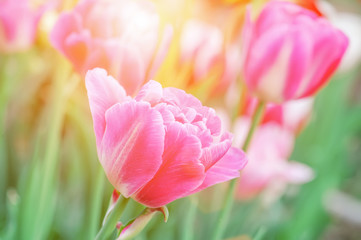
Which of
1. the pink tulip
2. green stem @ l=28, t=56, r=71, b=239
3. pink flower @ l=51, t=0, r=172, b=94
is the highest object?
pink flower @ l=51, t=0, r=172, b=94

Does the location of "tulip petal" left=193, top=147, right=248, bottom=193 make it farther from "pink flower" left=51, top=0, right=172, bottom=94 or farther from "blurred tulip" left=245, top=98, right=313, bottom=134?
"blurred tulip" left=245, top=98, right=313, bottom=134

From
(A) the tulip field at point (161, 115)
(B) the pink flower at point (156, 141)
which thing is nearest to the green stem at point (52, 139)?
(A) the tulip field at point (161, 115)

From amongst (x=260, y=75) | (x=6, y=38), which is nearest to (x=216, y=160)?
(x=260, y=75)

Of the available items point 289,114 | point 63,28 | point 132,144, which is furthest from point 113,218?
point 289,114

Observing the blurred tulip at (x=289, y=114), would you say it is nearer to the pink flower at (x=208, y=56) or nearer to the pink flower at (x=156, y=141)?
the pink flower at (x=208, y=56)

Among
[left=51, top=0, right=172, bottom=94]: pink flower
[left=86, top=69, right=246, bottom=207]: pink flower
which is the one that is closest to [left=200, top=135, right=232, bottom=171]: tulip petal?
[left=86, top=69, right=246, bottom=207]: pink flower

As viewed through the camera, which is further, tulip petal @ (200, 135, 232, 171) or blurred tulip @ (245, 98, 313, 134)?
blurred tulip @ (245, 98, 313, 134)
